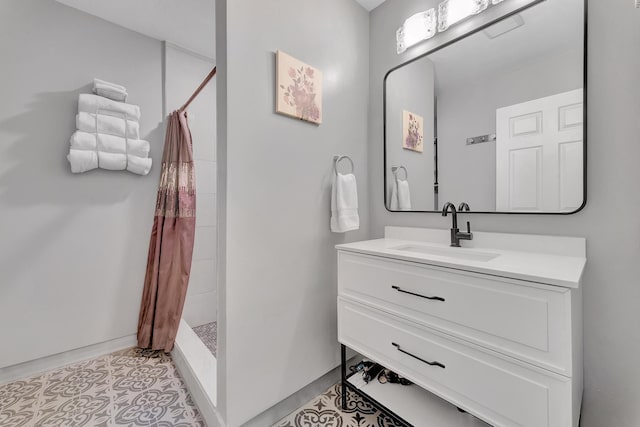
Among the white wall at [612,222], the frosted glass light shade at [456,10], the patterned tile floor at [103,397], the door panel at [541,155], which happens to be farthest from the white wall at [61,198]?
the white wall at [612,222]

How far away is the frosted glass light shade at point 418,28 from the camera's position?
4.93 ft

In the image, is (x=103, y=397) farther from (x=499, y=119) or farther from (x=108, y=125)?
(x=499, y=119)

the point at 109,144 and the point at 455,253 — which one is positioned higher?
the point at 109,144

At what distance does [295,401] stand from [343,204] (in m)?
1.10

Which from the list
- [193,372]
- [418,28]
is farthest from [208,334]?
[418,28]

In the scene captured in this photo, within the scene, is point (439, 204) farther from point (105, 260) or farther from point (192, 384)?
point (105, 260)

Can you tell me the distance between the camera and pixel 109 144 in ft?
6.01

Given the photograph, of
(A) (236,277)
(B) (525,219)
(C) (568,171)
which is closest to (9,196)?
(A) (236,277)

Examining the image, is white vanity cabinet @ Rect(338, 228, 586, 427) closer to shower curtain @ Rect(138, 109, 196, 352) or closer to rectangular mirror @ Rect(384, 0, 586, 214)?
rectangular mirror @ Rect(384, 0, 586, 214)

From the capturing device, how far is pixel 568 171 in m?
1.08

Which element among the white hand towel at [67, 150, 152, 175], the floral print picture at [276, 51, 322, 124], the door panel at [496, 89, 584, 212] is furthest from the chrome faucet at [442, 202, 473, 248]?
the white hand towel at [67, 150, 152, 175]

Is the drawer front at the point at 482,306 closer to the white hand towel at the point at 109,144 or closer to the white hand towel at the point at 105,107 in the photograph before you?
the white hand towel at the point at 109,144

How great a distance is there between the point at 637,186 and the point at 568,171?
0.65 ft

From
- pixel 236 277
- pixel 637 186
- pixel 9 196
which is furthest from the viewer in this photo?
pixel 9 196
